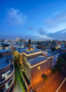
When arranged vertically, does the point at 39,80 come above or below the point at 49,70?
below

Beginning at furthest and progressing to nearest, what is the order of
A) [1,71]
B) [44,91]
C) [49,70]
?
[49,70]
[44,91]
[1,71]

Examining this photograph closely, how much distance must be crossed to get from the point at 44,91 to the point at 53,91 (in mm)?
2600

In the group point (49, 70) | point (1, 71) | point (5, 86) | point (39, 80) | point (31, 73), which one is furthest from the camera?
point (49, 70)

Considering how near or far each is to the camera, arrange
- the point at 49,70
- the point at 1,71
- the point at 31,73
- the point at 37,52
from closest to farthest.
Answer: the point at 1,71 < the point at 31,73 < the point at 37,52 < the point at 49,70

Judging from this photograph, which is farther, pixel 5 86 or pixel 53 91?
pixel 53 91

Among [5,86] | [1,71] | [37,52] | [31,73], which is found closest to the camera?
[1,71]

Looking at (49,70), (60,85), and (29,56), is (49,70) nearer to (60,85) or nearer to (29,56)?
(60,85)

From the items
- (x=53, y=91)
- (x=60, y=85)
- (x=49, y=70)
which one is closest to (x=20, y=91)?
(x=53, y=91)

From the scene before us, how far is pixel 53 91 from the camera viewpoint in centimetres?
1238

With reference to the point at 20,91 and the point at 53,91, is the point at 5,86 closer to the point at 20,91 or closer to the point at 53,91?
the point at 20,91

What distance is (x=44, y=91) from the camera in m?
12.3

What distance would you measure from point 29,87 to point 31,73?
393 cm

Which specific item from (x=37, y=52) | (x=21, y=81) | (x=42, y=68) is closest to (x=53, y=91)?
(x=42, y=68)

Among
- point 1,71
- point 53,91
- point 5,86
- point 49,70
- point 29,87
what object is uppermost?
point 1,71
